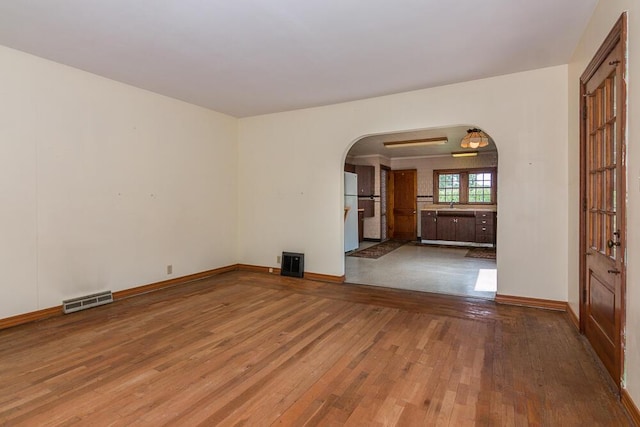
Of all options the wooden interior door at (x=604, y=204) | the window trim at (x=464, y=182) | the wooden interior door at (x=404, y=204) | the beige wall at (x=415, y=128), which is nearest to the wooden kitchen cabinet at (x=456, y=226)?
the window trim at (x=464, y=182)

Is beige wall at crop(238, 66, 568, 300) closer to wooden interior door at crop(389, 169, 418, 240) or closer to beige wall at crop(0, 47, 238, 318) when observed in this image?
beige wall at crop(0, 47, 238, 318)

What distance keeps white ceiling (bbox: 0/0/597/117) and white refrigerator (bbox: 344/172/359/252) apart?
3458mm

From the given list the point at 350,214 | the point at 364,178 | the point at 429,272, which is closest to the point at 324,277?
the point at 429,272

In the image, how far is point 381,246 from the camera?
8773 millimetres

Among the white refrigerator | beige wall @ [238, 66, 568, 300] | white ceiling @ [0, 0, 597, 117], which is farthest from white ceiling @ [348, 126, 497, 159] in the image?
white ceiling @ [0, 0, 597, 117]

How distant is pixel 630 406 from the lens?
6.18 ft

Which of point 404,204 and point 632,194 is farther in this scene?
point 404,204

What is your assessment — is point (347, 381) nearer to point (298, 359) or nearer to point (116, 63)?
point (298, 359)

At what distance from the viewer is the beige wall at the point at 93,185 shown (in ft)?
10.8

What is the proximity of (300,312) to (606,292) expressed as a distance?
2607 millimetres

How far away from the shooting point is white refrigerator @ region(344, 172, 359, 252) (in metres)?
7.54

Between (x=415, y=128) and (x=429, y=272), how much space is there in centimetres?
248

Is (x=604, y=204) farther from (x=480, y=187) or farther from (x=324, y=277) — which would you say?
(x=480, y=187)

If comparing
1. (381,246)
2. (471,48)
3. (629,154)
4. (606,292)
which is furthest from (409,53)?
(381,246)
